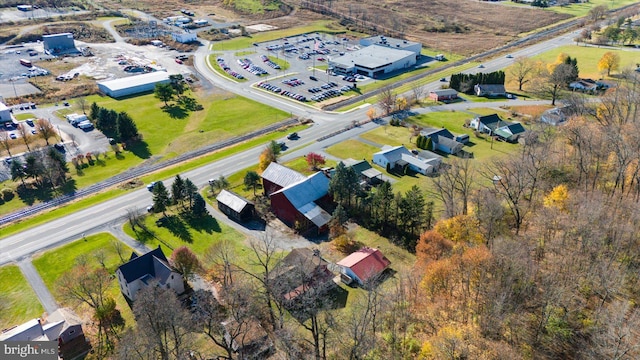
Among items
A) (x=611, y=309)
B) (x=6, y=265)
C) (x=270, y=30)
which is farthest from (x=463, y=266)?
(x=270, y=30)

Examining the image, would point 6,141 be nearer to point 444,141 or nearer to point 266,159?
point 266,159

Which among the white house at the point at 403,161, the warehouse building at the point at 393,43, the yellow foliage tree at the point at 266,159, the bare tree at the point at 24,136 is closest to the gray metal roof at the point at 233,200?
the yellow foliage tree at the point at 266,159

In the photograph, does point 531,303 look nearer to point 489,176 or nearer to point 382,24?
point 489,176

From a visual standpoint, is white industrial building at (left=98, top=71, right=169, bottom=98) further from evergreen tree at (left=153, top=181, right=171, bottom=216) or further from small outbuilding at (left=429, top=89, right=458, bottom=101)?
small outbuilding at (left=429, top=89, right=458, bottom=101)

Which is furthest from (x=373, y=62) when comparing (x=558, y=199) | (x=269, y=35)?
(x=558, y=199)

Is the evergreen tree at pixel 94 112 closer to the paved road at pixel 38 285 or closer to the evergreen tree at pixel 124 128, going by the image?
the evergreen tree at pixel 124 128

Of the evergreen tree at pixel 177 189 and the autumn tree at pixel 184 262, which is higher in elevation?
the autumn tree at pixel 184 262

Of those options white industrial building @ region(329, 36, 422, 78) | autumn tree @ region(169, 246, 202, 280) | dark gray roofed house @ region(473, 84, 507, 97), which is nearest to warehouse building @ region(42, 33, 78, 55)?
white industrial building @ region(329, 36, 422, 78)
